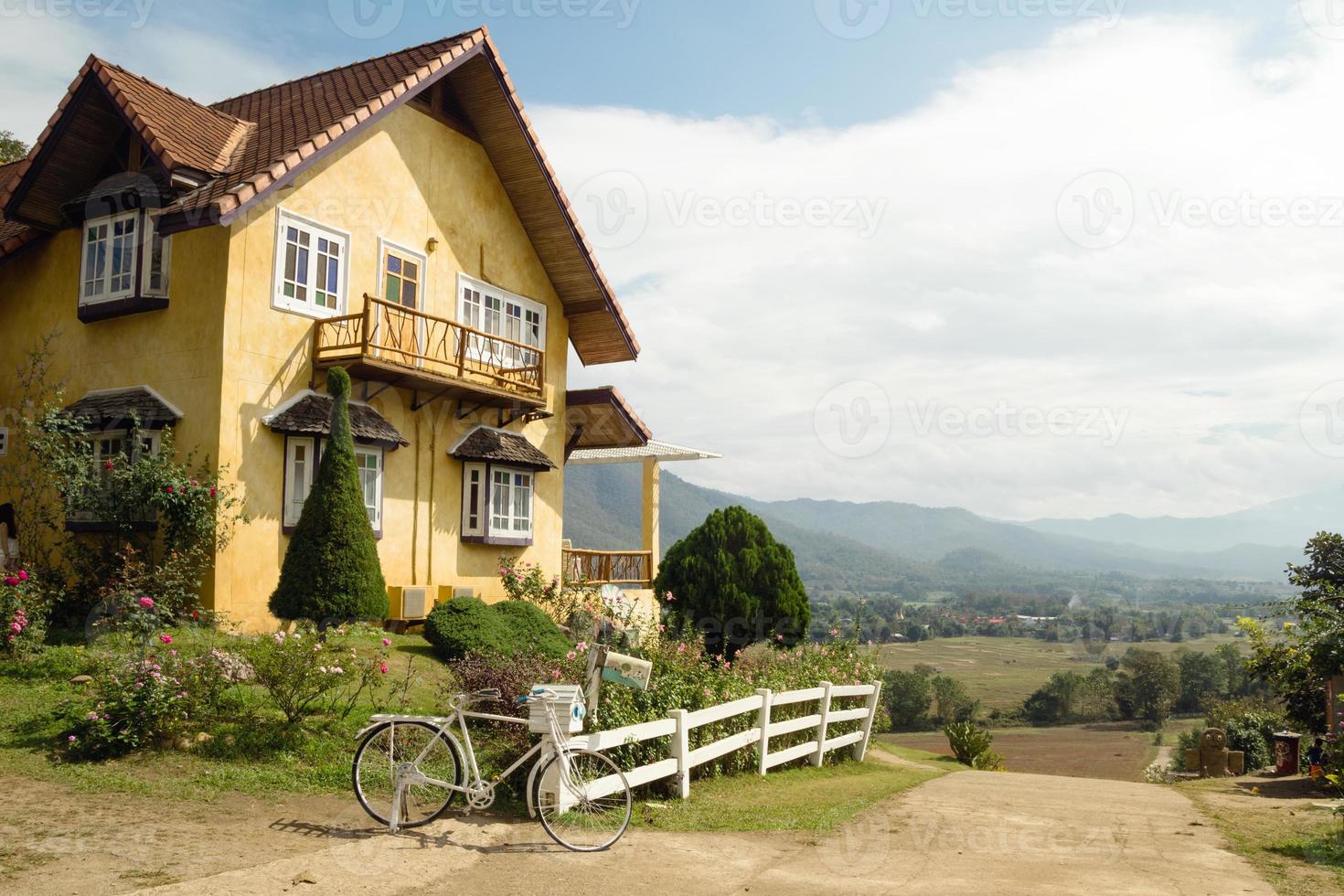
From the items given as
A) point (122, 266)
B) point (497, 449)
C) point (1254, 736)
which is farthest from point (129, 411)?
point (1254, 736)

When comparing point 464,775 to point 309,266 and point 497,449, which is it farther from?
point 497,449

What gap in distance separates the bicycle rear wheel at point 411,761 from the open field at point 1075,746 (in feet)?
101

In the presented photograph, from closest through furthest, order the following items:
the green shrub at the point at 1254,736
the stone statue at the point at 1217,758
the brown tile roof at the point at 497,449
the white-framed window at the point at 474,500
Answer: the brown tile roof at the point at 497,449, the white-framed window at the point at 474,500, the stone statue at the point at 1217,758, the green shrub at the point at 1254,736

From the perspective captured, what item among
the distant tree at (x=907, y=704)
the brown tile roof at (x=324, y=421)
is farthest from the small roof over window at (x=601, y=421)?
the distant tree at (x=907, y=704)

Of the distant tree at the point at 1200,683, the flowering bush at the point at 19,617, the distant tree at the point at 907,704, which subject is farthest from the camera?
the distant tree at the point at 1200,683

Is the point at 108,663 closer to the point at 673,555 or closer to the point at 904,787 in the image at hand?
the point at 904,787

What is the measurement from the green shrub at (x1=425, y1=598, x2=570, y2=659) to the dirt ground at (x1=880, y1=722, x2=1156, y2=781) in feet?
81.0

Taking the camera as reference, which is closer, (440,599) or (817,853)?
(817,853)

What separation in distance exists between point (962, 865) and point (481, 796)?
3.84 meters

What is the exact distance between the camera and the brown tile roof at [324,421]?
15.9m

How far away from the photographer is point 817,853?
27.5ft

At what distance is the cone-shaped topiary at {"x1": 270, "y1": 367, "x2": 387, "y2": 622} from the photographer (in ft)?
47.9

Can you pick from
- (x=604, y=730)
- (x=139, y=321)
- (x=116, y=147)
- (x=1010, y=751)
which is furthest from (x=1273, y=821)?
(x=1010, y=751)

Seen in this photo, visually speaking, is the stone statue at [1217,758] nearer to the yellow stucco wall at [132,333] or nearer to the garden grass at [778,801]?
the garden grass at [778,801]
